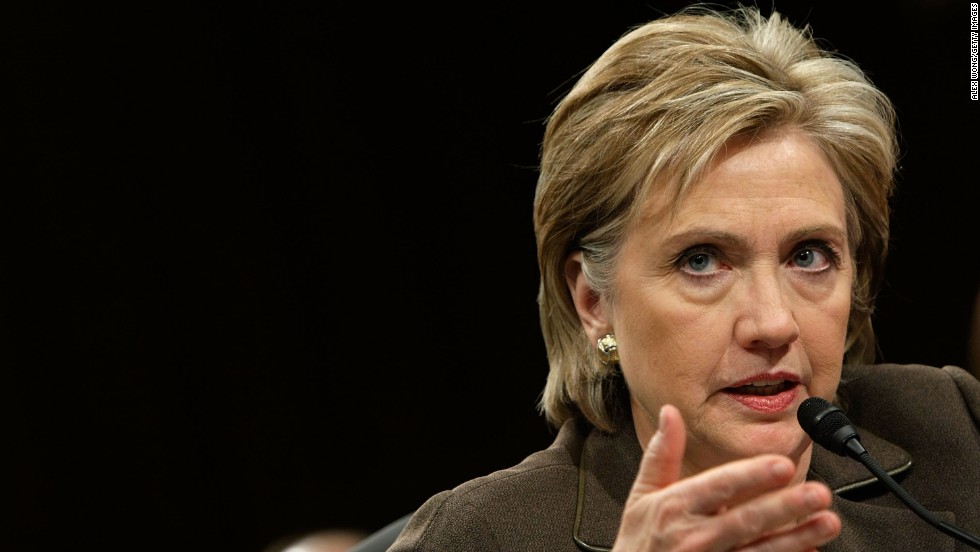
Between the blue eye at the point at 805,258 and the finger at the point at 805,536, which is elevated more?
the blue eye at the point at 805,258

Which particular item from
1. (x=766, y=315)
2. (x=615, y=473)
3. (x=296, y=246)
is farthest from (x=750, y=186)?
(x=296, y=246)

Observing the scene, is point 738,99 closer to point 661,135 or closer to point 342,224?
point 661,135

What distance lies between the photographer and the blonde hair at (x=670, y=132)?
169cm

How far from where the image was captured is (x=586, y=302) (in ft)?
6.17

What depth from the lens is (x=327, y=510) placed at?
3475mm

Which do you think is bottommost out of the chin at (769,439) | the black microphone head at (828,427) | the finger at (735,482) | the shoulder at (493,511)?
the shoulder at (493,511)

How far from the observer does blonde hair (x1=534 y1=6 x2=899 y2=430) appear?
1687 mm

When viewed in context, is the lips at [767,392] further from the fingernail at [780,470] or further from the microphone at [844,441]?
the fingernail at [780,470]

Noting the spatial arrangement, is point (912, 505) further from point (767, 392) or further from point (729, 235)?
point (729, 235)

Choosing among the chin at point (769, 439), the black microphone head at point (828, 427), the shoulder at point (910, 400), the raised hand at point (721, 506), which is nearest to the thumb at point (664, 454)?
the raised hand at point (721, 506)

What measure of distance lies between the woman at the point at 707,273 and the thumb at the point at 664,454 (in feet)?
1.37

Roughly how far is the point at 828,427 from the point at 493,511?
55cm

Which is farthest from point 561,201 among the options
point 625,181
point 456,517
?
point 456,517

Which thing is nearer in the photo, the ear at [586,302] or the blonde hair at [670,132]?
the blonde hair at [670,132]
